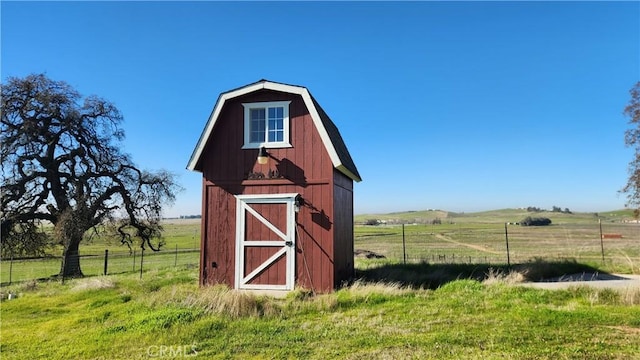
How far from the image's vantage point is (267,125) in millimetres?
10773

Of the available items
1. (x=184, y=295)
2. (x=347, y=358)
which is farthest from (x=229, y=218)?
(x=347, y=358)

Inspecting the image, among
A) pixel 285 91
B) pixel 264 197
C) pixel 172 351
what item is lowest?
pixel 172 351

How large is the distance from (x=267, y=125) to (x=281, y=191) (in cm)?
179

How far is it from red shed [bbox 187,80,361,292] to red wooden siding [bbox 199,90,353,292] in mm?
25

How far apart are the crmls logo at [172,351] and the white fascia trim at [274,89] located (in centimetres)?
558

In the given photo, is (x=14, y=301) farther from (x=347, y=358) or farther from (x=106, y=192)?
(x=106, y=192)

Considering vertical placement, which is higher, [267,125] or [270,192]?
[267,125]

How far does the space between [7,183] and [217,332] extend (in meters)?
16.4

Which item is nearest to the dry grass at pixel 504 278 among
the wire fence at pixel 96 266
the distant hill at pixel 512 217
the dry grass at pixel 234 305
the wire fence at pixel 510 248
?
the wire fence at pixel 510 248

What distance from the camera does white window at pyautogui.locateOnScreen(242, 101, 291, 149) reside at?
418 inches

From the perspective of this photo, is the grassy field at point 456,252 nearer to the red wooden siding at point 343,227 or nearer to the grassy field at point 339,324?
the red wooden siding at point 343,227

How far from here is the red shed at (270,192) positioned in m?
10.1

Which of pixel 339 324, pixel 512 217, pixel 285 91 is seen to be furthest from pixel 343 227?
pixel 512 217

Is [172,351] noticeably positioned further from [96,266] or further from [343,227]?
[96,266]
